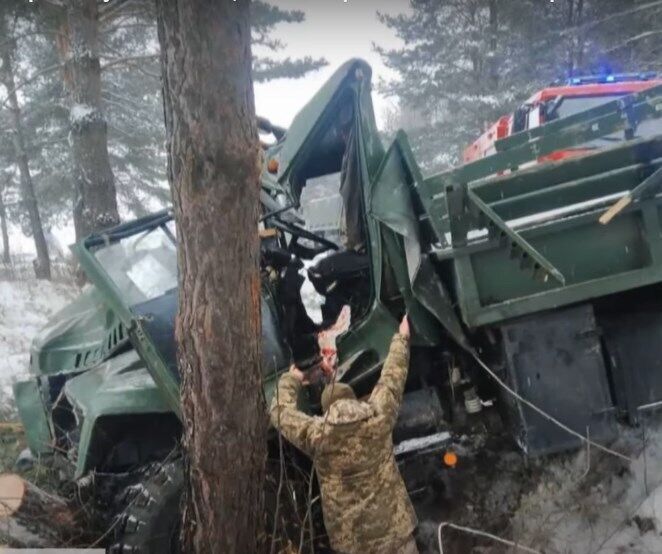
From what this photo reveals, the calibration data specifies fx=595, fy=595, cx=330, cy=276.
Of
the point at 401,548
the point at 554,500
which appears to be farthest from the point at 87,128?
the point at 554,500

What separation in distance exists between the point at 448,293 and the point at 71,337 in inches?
127

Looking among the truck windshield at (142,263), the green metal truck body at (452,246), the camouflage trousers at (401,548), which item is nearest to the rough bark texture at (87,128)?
the truck windshield at (142,263)

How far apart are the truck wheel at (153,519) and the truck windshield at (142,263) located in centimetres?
110

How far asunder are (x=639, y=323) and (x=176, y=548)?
291 cm

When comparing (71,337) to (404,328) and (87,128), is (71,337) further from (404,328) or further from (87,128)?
(87,128)

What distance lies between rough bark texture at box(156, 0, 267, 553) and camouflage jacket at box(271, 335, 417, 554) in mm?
303

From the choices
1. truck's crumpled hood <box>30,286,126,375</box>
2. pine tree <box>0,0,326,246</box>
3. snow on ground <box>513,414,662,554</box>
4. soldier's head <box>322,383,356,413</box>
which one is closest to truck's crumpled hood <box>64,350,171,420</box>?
truck's crumpled hood <box>30,286,126,375</box>

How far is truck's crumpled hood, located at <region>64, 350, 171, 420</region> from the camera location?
11.9 ft

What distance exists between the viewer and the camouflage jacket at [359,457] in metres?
2.95

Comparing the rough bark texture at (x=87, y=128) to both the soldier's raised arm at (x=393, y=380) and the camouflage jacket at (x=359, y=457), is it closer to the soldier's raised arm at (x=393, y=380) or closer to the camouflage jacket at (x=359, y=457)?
the camouflage jacket at (x=359, y=457)

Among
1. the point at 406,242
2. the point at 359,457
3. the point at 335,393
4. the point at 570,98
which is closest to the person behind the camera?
the point at 359,457

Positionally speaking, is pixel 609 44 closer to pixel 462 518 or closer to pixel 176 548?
pixel 462 518

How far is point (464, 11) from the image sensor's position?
16.9 meters

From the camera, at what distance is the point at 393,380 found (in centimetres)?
312
